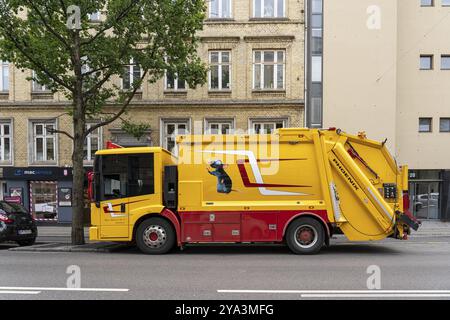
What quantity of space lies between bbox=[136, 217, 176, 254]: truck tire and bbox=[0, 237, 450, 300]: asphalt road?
0.30m

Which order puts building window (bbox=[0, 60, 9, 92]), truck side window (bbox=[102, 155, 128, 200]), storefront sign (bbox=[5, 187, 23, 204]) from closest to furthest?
truck side window (bbox=[102, 155, 128, 200])
storefront sign (bbox=[5, 187, 23, 204])
building window (bbox=[0, 60, 9, 92])

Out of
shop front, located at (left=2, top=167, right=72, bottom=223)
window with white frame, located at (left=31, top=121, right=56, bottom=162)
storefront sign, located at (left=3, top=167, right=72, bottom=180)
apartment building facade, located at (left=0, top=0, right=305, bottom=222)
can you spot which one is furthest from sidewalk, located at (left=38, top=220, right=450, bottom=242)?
window with white frame, located at (left=31, top=121, right=56, bottom=162)

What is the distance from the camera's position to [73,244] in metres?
12.2

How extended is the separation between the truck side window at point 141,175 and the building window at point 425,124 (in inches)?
631

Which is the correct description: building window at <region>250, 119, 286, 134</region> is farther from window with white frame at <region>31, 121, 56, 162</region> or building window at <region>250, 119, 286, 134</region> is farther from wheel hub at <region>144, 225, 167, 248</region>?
wheel hub at <region>144, 225, 167, 248</region>

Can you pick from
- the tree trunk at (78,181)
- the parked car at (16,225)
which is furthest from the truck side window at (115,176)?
the parked car at (16,225)

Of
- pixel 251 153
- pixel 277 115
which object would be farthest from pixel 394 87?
pixel 251 153

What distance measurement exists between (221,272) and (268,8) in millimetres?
14968

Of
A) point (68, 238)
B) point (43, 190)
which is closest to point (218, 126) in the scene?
point (68, 238)

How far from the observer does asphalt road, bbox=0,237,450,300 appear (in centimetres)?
634

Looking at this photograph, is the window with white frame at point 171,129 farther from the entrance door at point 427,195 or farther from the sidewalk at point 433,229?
the entrance door at point 427,195

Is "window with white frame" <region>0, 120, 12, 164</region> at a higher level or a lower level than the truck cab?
higher

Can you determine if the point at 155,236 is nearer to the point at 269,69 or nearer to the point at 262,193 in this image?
the point at 262,193

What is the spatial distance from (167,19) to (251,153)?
4.98 m
